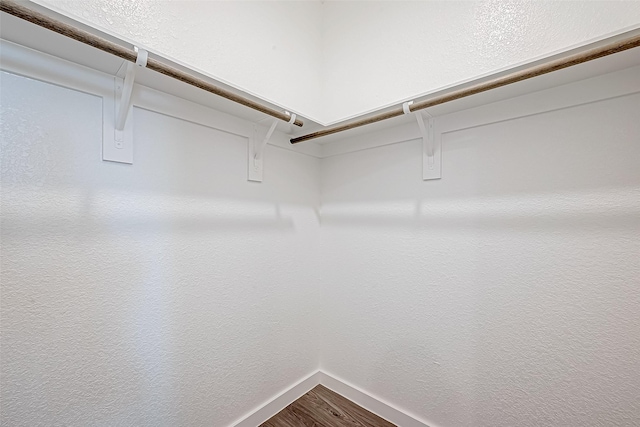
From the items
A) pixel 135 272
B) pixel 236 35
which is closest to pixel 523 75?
pixel 236 35

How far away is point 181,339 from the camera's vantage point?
116cm

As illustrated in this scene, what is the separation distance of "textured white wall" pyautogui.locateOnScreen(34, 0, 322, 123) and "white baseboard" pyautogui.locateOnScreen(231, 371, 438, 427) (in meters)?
1.60

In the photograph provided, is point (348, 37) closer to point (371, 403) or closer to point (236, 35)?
point (236, 35)

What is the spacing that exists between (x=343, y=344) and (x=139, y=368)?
112cm

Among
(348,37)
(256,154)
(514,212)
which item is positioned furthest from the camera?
(348,37)

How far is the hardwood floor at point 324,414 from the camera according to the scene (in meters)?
1.46

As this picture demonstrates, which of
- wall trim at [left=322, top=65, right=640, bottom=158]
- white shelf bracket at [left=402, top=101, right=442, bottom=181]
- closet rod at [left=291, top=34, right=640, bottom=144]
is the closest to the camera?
closet rod at [left=291, top=34, right=640, bottom=144]

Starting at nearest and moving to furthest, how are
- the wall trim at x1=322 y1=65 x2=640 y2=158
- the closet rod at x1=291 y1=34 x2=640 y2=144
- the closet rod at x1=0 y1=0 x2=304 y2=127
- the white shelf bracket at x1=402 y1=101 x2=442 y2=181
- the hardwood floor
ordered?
the closet rod at x1=0 y1=0 x2=304 y2=127 < the closet rod at x1=291 y1=34 x2=640 y2=144 < the wall trim at x1=322 y1=65 x2=640 y2=158 < the white shelf bracket at x1=402 y1=101 x2=442 y2=181 < the hardwood floor

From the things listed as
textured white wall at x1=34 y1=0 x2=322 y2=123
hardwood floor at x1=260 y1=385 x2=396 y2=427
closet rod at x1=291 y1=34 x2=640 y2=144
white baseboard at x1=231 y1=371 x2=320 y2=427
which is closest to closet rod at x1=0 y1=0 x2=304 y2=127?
textured white wall at x1=34 y1=0 x2=322 y2=123

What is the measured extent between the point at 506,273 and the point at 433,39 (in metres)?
1.16

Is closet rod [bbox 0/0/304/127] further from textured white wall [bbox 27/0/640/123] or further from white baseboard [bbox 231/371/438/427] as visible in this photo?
white baseboard [bbox 231/371/438/427]

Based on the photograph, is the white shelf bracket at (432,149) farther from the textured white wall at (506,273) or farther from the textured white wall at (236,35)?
the textured white wall at (236,35)

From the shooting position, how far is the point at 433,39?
1.32m

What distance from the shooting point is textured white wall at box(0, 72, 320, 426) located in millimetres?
835
